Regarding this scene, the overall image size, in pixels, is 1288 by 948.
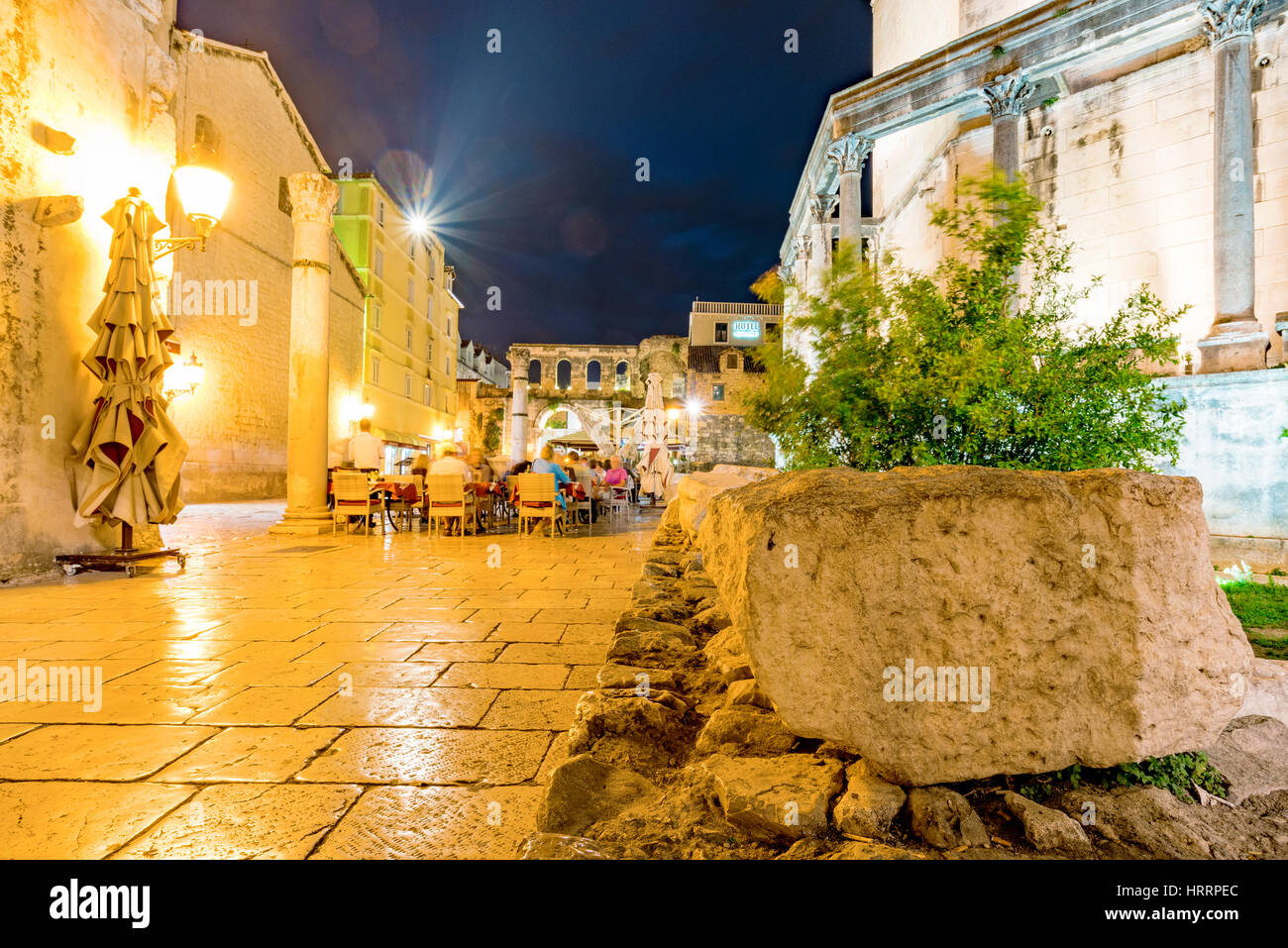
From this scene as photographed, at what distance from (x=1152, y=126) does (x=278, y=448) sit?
20026 millimetres

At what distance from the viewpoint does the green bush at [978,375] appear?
3170 millimetres

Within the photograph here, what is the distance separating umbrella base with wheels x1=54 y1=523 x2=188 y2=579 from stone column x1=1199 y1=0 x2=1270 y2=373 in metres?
11.8

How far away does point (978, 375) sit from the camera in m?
3.13

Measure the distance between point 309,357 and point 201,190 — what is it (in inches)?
139

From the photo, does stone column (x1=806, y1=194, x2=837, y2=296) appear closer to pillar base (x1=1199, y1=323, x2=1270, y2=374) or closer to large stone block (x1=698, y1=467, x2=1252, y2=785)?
pillar base (x1=1199, y1=323, x2=1270, y2=374)

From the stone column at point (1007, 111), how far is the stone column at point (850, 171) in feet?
7.60

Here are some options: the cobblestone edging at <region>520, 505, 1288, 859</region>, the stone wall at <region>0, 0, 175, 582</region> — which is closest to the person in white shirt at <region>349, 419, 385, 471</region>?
the stone wall at <region>0, 0, 175, 582</region>

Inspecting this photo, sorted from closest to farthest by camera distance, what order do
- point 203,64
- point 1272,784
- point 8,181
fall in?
point 1272,784 < point 8,181 < point 203,64

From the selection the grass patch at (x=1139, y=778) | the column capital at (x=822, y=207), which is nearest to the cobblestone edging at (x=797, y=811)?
the grass patch at (x=1139, y=778)

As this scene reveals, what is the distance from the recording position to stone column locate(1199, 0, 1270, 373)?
7.64 metres

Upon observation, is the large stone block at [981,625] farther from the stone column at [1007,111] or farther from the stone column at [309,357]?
the stone column at [1007,111]

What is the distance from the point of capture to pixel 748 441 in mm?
28109
